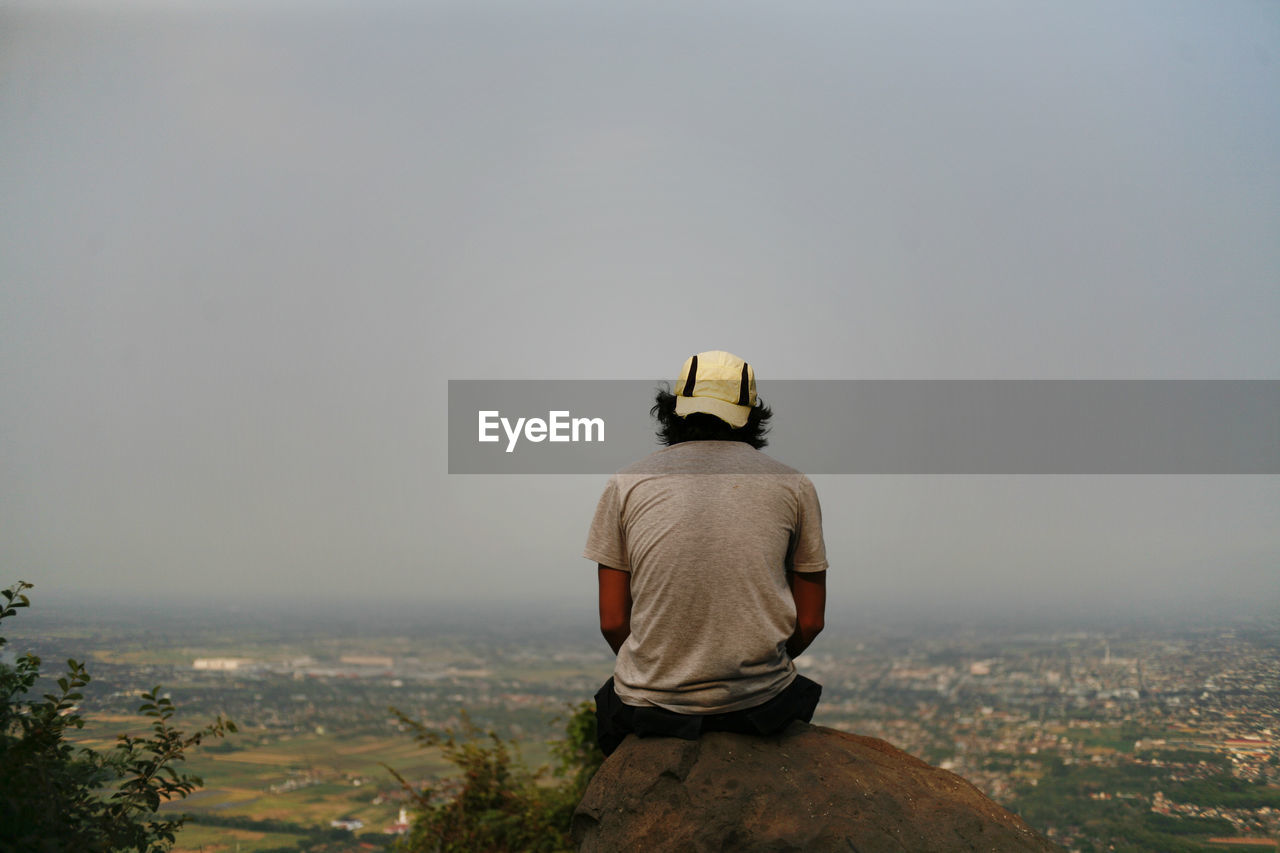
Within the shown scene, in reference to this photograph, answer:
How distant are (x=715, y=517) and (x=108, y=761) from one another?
2.99 metres

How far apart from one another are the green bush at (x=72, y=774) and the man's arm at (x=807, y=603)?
2818mm

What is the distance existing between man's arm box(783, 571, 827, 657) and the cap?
0.64 m

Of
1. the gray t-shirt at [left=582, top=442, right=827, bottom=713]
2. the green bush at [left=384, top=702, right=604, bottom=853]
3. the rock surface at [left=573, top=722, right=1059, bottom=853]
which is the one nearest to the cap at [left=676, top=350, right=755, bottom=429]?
the gray t-shirt at [left=582, top=442, right=827, bottom=713]

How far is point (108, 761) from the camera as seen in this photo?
13.0ft

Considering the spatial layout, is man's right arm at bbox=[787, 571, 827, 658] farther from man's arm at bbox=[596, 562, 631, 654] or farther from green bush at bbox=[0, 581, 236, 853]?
green bush at bbox=[0, 581, 236, 853]

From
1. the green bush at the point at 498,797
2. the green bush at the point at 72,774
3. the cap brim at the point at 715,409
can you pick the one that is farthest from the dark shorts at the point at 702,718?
the green bush at the point at 498,797

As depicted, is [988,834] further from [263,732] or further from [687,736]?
[263,732]

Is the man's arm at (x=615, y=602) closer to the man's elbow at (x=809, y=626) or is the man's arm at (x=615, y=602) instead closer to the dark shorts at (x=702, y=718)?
the dark shorts at (x=702, y=718)

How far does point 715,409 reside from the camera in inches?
133

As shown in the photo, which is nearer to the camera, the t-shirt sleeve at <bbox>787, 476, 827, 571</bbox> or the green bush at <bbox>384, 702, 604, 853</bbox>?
the t-shirt sleeve at <bbox>787, 476, 827, 571</bbox>

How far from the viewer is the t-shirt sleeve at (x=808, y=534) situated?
3322 millimetres

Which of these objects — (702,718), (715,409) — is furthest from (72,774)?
(715,409)

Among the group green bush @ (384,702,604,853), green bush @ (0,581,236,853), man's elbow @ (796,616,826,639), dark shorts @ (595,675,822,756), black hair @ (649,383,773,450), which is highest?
black hair @ (649,383,773,450)

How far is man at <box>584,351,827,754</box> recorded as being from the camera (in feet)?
10.3
